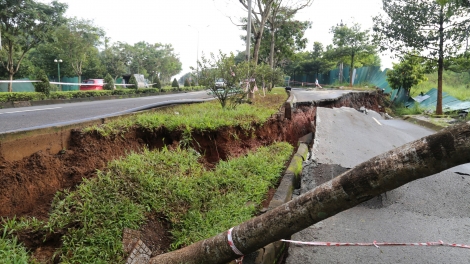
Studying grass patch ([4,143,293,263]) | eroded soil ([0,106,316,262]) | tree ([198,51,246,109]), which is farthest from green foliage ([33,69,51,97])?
grass patch ([4,143,293,263])

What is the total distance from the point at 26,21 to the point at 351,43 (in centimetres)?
2719

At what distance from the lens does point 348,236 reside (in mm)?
3514

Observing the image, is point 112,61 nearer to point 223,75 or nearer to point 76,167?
point 223,75

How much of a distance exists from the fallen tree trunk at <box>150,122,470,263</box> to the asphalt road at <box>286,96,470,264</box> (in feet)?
3.70

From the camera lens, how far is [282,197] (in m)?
3.79

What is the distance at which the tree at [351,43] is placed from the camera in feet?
102

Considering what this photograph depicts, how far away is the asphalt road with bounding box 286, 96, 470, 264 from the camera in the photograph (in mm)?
3070

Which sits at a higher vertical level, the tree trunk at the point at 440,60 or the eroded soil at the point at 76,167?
the tree trunk at the point at 440,60

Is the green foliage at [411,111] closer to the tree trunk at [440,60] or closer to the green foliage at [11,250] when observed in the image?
the tree trunk at [440,60]

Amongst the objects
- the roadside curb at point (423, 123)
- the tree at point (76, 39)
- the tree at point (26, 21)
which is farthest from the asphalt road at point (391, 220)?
the tree at point (76, 39)

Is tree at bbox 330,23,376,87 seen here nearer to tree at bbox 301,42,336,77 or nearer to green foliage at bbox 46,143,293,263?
tree at bbox 301,42,336,77

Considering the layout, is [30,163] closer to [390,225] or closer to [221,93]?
[390,225]

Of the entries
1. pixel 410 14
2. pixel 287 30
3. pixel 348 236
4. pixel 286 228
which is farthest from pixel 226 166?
pixel 287 30

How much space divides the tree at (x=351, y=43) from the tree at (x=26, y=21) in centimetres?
2453
